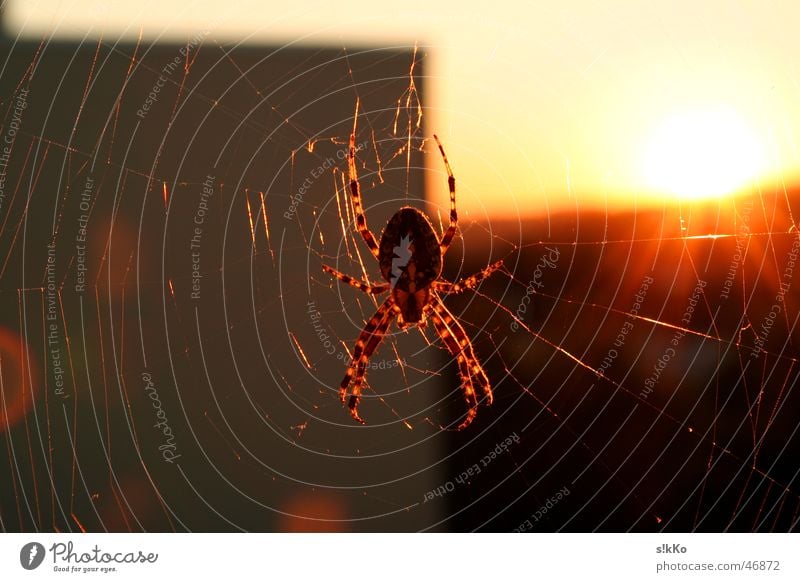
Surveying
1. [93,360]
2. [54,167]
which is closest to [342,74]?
[54,167]

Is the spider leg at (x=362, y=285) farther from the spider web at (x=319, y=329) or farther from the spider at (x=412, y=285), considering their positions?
the spider web at (x=319, y=329)

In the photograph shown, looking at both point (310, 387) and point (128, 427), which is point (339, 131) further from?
point (128, 427)

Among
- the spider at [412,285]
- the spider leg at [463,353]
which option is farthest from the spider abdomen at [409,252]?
the spider leg at [463,353]

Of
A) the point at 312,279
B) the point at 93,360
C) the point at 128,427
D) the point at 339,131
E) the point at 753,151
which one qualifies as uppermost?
the point at 339,131

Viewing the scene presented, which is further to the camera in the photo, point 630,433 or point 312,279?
point 630,433

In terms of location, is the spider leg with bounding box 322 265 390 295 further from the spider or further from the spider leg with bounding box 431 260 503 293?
the spider leg with bounding box 431 260 503 293
